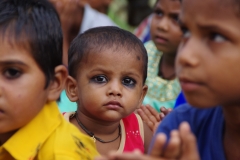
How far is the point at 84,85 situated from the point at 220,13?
1132mm

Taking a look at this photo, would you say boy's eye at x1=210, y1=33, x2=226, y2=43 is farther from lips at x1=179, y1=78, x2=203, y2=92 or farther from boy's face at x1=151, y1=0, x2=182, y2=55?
boy's face at x1=151, y1=0, x2=182, y2=55

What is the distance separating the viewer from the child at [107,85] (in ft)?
7.84

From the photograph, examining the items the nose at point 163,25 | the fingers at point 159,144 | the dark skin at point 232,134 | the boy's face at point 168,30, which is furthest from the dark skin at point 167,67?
the fingers at point 159,144

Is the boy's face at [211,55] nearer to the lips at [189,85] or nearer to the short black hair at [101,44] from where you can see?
the lips at [189,85]

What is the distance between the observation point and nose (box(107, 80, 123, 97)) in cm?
236

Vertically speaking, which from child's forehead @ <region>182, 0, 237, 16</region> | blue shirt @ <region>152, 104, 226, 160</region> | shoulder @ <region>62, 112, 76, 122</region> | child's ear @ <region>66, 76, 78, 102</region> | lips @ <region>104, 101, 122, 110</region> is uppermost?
child's forehead @ <region>182, 0, 237, 16</region>

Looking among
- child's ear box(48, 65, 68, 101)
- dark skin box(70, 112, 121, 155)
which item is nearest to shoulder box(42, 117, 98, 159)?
child's ear box(48, 65, 68, 101)

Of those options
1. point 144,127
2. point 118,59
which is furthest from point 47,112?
point 144,127

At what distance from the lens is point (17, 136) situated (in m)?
1.99

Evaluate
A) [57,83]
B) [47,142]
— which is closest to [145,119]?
[57,83]

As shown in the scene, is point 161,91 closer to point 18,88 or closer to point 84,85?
point 84,85

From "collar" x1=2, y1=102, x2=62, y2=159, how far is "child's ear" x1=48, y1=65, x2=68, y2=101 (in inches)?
2.9

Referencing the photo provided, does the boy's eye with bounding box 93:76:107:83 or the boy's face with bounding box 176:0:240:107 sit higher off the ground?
the boy's face with bounding box 176:0:240:107

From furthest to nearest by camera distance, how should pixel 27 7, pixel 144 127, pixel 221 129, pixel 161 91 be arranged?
pixel 161 91 → pixel 144 127 → pixel 27 7 → pixel 221 129
